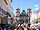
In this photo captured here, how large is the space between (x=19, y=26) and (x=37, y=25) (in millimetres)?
1232

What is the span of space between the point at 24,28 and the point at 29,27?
0.35 m

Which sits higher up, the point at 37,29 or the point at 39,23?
the point at 39,23

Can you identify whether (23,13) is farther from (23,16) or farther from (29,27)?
(29,27)

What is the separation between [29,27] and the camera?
698 centimetres

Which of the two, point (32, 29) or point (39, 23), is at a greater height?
point (39, 23)

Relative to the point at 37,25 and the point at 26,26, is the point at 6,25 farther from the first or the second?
the point at 37,25

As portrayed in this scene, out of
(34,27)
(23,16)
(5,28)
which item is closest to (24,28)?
(34,27)

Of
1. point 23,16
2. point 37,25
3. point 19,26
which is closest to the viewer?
point 37,25

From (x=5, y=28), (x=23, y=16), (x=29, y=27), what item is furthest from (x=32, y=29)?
(x=23, y=16)

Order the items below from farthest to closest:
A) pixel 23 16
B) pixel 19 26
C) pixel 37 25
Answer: pixel 23 16 → pixel 19 26 → pixel 37 25

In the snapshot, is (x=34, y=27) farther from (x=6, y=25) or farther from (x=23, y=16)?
(x=23, y=16)

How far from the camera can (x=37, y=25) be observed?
6.43 metres

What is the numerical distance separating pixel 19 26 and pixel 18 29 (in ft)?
0.91

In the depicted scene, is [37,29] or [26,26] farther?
[26,26]
